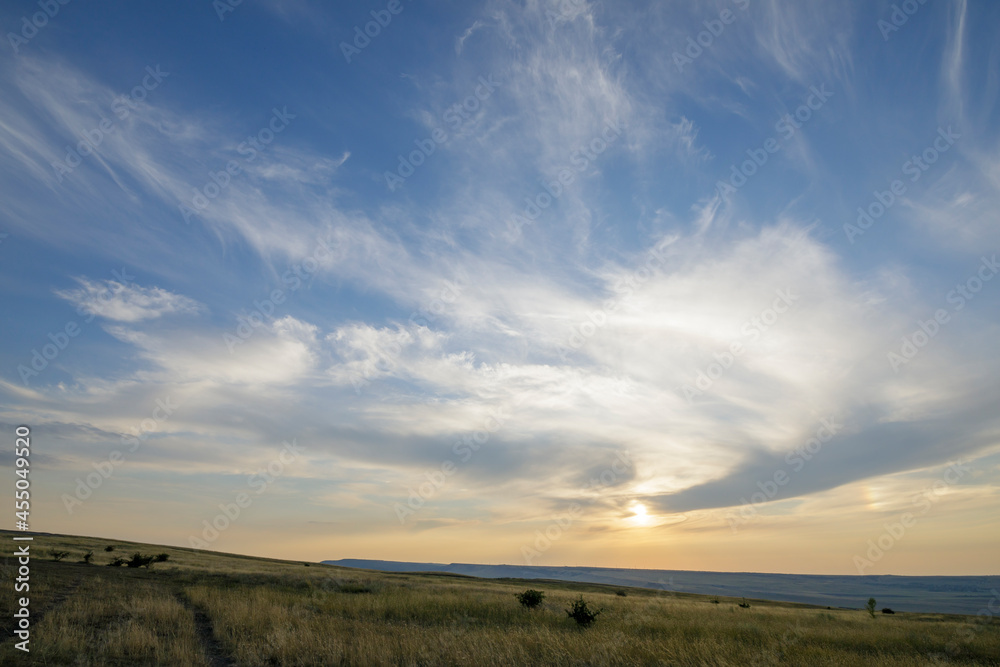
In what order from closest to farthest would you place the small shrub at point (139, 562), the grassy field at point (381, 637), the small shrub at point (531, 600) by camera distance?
the grassy field at point (381, 637) < the small shrub at point (531, 600) < the small shrub at point (139, 562)

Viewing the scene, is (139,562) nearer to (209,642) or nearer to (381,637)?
(209,642)

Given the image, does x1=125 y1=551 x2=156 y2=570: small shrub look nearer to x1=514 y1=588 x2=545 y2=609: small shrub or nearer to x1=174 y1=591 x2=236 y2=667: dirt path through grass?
x1=174 y1=591 x2=236 y2=667: dirt path through grass

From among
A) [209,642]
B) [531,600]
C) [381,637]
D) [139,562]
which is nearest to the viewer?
[381,637]

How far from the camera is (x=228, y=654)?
1207 cm

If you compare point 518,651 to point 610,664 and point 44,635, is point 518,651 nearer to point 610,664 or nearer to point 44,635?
point 610,664

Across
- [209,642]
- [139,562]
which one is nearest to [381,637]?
[209,642]

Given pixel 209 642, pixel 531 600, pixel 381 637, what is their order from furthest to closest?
pixel 531 600
pixel 209 642
pixel 381 637

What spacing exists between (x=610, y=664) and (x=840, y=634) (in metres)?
15.2

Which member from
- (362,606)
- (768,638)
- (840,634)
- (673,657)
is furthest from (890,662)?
(362,606)

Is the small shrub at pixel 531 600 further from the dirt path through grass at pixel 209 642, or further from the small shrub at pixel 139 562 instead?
the small shrub at pixel 139 562

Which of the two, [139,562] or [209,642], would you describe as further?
[139,562]

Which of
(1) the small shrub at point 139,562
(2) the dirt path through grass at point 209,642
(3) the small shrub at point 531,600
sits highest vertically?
(2) the dirt path through grass at point 209,642

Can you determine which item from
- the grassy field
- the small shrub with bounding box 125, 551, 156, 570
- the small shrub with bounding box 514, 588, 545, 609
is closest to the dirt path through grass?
the grassy field

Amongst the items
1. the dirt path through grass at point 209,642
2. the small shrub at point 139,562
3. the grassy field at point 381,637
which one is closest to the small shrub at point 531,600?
the grassy field at point 381,637
